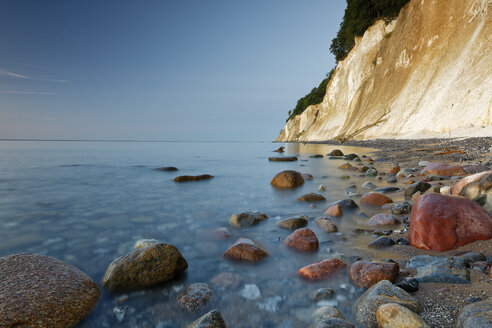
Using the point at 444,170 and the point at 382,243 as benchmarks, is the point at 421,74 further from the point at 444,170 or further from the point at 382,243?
the point at 382,243

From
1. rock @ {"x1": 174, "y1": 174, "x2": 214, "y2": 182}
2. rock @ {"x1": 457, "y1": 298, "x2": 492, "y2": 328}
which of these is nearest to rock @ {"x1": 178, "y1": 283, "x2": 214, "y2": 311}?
rock @ {"x1": 457, "y1": 298, "x2": 492, "y2": 328}

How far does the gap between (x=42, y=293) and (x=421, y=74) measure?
97.5ft

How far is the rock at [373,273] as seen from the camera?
7.46 feet

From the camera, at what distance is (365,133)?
28.9 metres

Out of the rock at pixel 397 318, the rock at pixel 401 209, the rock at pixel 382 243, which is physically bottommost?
the rock at pixel 382 243

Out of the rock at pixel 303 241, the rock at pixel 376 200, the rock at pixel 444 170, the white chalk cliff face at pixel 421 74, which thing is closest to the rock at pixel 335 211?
the rock at pixel 376 200

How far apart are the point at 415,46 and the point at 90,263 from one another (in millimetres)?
32591

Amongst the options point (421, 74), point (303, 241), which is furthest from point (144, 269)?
point (421, 74)

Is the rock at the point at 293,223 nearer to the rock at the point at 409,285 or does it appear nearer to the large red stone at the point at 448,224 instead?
the large red stone at the point at 448,224

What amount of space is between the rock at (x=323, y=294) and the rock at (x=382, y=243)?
1.13 m

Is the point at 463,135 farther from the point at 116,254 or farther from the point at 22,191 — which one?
the point at 22,191

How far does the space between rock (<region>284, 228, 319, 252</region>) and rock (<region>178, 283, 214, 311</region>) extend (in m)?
1.23

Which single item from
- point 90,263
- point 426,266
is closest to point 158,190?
point 90,263

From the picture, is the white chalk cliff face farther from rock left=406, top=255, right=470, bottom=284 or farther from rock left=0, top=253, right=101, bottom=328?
rock left=0, top=253, right=101, bottom=328
